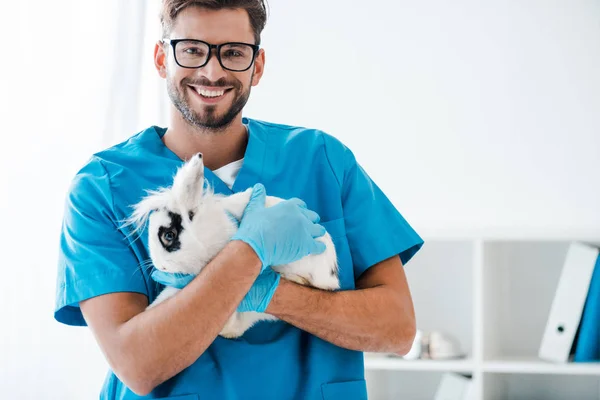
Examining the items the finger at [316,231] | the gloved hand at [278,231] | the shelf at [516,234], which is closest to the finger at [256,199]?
the gloved hand at [278,231]

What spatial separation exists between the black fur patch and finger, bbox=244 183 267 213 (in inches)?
5.4

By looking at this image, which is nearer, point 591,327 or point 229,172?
point 229,172

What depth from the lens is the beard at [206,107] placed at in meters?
1.45

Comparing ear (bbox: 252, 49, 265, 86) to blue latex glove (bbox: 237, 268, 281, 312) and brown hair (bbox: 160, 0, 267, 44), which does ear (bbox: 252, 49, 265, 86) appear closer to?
brown hair (bbox: 160, 0, 267, 44)

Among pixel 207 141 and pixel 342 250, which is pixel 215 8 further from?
pixel 342 250

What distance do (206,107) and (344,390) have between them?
635mm

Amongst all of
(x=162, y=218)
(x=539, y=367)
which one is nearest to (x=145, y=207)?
(x=162, y=218)

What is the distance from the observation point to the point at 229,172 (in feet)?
5.02

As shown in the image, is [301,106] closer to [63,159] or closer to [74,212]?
[63,159]

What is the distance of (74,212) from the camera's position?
4.68ft

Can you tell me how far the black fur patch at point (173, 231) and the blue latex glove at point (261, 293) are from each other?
0.16 metres

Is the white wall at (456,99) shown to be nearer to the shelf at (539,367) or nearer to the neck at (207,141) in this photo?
the shelf at (539,367)

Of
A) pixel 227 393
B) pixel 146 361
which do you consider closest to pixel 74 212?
pixel 146 361

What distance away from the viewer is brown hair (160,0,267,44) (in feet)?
4.74
